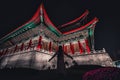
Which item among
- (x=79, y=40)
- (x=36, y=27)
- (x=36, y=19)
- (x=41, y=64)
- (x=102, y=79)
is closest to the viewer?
(x=102, y=79)

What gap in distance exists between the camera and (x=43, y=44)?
18.2 meters

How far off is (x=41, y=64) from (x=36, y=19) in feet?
24.2

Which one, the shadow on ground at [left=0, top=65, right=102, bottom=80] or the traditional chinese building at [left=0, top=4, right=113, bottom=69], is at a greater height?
the traditional chinese building at [left=0, top=4, right=113, bottom=69]

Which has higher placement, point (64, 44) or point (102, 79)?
point (64, 44)

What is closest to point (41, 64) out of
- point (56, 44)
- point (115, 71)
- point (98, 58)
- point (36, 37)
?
point (36, 37)

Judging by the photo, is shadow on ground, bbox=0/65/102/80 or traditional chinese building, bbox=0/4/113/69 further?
traditional chinese building, bbox=0/4/113/69

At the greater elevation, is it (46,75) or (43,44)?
(43,44)

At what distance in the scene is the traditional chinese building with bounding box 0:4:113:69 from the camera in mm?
15836

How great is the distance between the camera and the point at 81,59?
672 inches

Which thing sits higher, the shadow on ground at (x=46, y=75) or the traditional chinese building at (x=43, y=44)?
the traditional chinese building at (x=43, y=44)

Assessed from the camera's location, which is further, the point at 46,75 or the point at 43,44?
the point at 43,44

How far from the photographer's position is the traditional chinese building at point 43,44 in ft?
52.0

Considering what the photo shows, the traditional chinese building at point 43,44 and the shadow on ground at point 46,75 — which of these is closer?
the shadow on ground at point 46,75

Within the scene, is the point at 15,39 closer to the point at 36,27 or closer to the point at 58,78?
the point at 36,27
